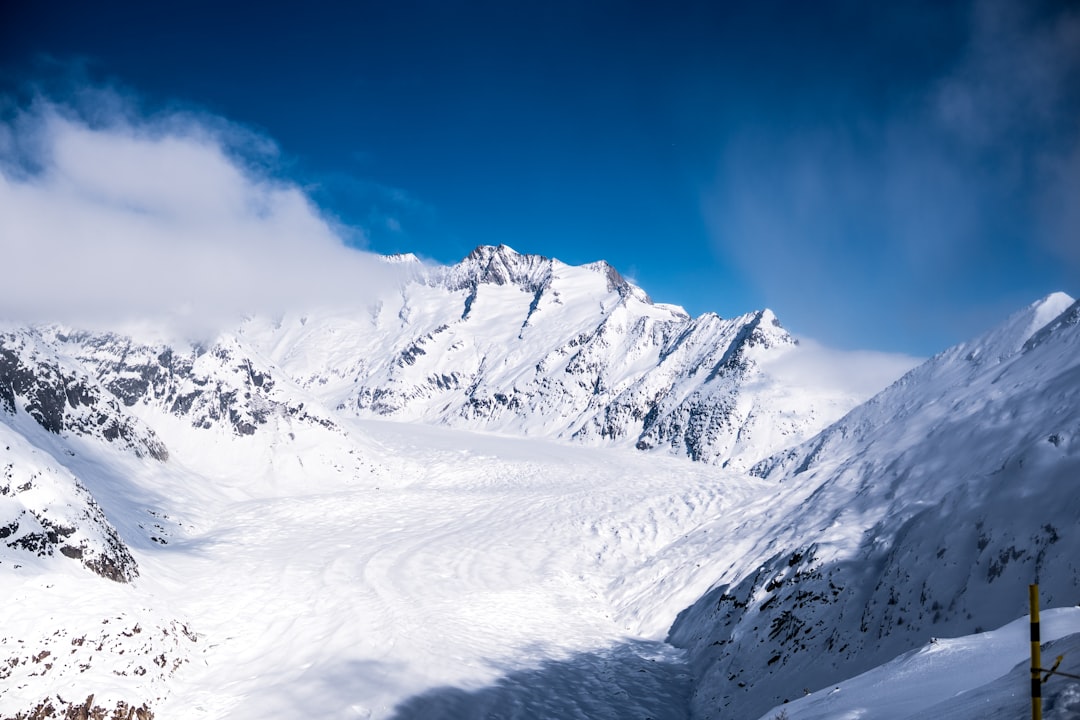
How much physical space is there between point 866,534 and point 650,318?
141 meters

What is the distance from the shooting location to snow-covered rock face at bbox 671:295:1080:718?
12.3 m

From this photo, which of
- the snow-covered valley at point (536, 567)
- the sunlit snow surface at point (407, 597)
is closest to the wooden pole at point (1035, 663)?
the snow-covered valley at point (536, 567)

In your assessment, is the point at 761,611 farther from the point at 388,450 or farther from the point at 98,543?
the point at 388,450

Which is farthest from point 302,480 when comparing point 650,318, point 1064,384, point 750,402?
point 650,318

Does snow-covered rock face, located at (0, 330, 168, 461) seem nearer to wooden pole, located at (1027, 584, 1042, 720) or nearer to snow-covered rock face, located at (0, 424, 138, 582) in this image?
snow-covered rock face, located at (0, 424, 138, 582)

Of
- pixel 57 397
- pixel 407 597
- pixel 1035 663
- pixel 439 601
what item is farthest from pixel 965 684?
pixel 57 397

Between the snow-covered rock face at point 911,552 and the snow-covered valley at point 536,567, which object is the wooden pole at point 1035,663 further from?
the snow-covered rock face at point 911,552

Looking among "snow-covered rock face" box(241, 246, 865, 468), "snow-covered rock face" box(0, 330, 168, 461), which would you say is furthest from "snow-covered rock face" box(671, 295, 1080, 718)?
"snow-covered rock face" box(241, 246, 865, 468)

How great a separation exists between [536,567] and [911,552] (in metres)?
21.8

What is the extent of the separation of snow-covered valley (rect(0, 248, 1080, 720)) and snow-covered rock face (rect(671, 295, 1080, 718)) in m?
0.09

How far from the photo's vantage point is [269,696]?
17625 millimetres

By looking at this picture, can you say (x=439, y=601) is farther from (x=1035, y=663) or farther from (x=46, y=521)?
(x=1035, y=663)

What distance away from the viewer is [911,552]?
15.2 m

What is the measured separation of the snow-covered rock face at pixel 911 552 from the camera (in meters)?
12.3
